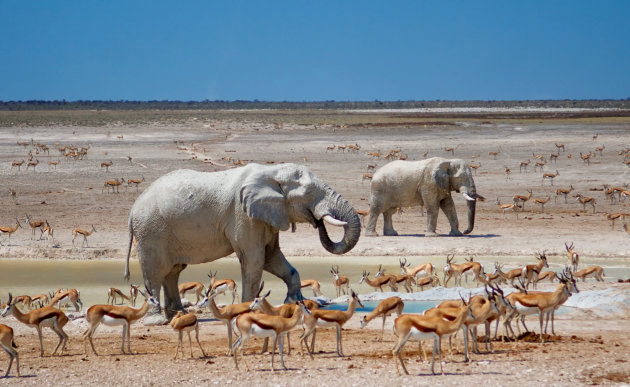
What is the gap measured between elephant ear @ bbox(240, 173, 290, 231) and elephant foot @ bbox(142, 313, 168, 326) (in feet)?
7.54

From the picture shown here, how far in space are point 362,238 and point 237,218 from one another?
30.9ft

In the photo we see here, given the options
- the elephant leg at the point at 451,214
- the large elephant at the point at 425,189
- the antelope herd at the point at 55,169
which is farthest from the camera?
the large elephant at the point at 425,189

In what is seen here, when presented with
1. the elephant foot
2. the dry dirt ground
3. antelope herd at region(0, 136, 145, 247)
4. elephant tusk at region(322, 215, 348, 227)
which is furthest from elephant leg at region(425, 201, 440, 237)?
the elephant foot

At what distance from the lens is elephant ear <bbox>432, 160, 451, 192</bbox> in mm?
24234

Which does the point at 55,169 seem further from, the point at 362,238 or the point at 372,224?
the point at 362,238

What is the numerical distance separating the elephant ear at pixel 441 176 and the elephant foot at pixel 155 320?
1099cm

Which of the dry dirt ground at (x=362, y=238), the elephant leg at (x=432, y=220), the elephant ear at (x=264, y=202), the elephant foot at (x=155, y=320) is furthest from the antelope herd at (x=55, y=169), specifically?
the elephant ear at (x=264, y=202)

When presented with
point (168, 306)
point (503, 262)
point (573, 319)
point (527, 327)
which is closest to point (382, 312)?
point (527, 327)

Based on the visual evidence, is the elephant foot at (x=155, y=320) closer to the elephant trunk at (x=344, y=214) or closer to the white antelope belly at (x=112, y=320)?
the white antelope belly at (x=112, y=320)

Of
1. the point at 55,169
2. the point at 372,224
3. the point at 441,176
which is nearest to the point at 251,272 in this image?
the point at 372,224

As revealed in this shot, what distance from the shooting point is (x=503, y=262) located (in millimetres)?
20625

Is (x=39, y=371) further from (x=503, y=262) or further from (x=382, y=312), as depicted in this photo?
(x=503, y=262)

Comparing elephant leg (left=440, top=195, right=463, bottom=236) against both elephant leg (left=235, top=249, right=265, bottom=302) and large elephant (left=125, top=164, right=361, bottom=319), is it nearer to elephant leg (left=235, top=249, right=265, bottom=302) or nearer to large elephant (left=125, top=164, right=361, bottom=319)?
large elephant (left=125, top=164, right=361, bottom=319)

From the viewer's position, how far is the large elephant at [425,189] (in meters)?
24.2
